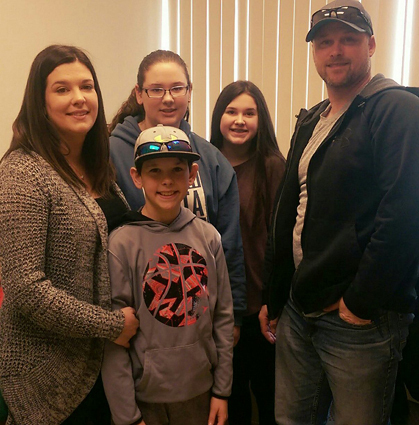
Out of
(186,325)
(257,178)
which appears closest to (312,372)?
(186,325)

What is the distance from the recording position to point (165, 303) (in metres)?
1.18

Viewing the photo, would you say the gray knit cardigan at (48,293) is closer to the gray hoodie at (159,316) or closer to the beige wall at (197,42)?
the gray hoodie at (159,316)

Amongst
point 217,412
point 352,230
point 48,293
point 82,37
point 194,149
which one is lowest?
point 217,412

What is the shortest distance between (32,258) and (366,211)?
0.92 meters

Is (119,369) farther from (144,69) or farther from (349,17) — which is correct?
(349,17)

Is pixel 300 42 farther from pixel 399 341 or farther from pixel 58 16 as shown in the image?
pixel 399 341

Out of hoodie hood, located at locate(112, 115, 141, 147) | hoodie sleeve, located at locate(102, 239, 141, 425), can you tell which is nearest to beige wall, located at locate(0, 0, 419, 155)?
hoodie hood, located at locate(112, 115, 141, 147)

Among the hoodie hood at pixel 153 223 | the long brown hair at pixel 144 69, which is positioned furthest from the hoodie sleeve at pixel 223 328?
the long brown hair at pixel 144 69

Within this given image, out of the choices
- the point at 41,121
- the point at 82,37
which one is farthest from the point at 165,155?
the point at 82,37

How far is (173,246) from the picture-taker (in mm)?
1221

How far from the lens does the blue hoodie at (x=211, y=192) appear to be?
57.9 inches

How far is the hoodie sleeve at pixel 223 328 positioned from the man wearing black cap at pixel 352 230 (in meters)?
0.24

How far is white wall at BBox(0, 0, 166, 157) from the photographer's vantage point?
2258mm

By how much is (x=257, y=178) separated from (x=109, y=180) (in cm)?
72
